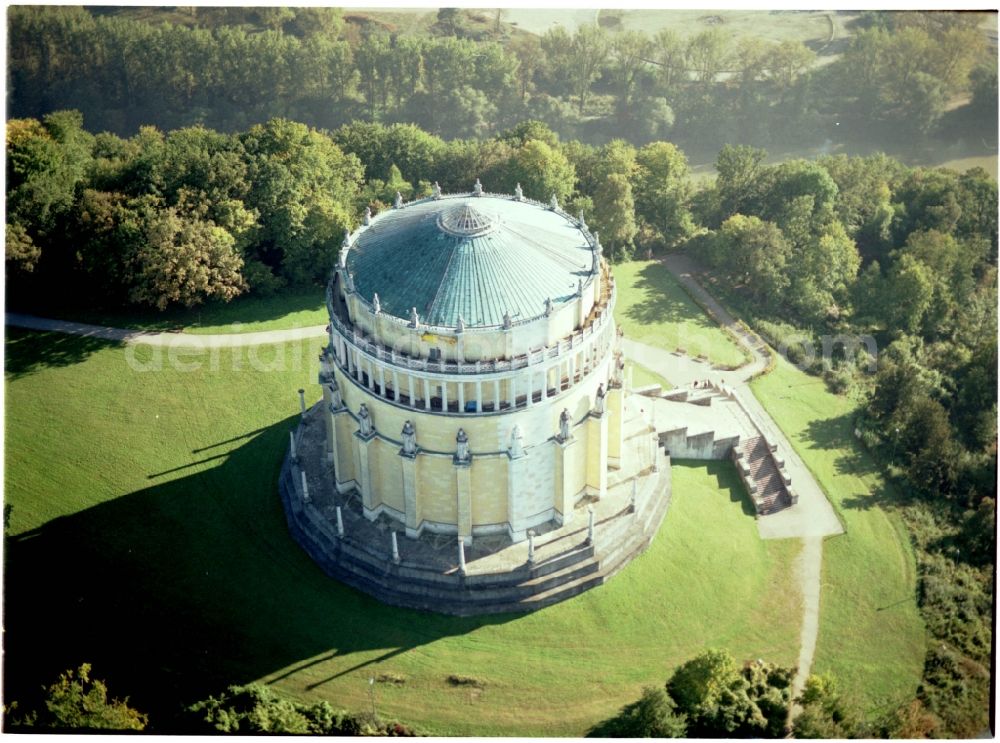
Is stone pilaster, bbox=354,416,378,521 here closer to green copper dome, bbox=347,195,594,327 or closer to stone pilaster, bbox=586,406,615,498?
green copper dome, bbox=347,195,594,327

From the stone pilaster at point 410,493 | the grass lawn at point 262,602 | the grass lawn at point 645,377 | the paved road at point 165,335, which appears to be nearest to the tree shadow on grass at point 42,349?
the paved road at point 165,335

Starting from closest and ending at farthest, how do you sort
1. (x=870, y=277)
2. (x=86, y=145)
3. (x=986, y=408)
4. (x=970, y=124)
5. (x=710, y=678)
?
(x=710, y=678) < (x=986, y=408) < (x=870, y=277) < (x=86, y=145) < (x=970, y=124)

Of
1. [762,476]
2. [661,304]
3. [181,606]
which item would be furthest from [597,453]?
[661,304]

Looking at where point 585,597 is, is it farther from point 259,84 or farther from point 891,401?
point 259,84

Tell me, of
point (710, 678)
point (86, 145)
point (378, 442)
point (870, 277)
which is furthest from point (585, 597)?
point (86, 145)

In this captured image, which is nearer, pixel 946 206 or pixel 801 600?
pixel 801 600

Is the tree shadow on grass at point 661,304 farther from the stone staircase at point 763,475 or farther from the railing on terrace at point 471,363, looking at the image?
the railing on terrace at point 471,363

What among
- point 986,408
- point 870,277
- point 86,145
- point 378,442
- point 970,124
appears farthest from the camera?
point 970,124
